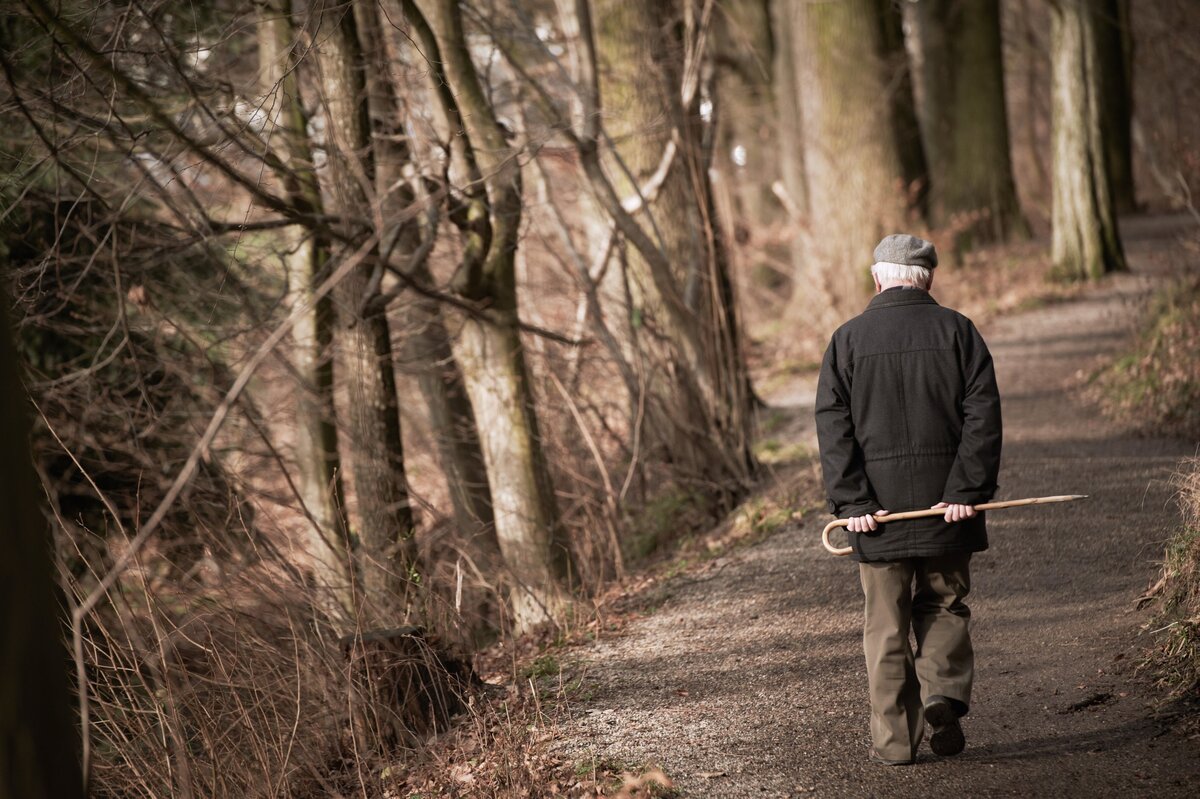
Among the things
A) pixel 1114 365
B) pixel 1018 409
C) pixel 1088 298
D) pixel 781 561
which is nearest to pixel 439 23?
pixel 781 561

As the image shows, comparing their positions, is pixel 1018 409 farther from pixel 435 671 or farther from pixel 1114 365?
pixel 435 671

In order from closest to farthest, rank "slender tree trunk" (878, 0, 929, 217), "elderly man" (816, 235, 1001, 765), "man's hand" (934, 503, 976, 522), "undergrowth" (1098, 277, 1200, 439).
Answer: "man's hand" (934, 503, 976, 522)
"elderly man" (816, 235, 1001, 765)
"undergrowth" (1098, 277, 1200, 439)
"slender tree trunk" (878, 0, 929, 217)

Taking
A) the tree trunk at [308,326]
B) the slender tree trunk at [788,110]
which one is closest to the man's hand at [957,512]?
the tree trunk at [308,326]

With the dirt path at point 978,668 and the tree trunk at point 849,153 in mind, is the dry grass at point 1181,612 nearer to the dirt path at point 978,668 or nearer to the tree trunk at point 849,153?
the dirt path at point 978,668

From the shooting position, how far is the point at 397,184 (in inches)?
314

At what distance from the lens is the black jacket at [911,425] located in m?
4.10

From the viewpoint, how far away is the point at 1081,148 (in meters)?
14.9

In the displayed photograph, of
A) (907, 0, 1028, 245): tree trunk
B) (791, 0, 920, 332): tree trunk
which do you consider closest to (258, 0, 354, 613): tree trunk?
(791, 0, 920, 332): tree trunk

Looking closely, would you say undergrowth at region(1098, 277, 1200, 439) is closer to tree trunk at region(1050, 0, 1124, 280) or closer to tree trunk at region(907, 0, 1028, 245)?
tree trunk at region(1050, 0, 1124, 280)

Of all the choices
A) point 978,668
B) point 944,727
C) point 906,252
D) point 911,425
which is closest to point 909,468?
point 911,425

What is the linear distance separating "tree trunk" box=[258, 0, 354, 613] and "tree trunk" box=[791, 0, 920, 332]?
9164 millimetres

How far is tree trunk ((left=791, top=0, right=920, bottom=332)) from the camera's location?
53.7 ft

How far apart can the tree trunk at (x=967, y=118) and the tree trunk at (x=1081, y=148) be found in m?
2.87

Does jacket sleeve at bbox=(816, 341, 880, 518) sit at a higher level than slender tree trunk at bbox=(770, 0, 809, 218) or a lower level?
lower
